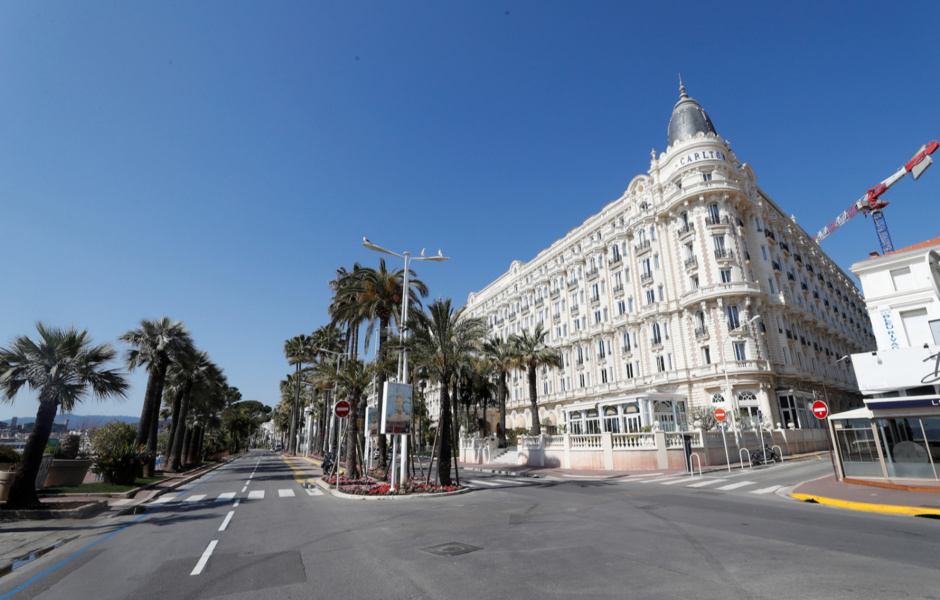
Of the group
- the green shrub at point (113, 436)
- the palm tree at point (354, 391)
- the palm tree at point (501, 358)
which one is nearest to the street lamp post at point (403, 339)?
the palm tree at point (354, 391)

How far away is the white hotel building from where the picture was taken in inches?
1561

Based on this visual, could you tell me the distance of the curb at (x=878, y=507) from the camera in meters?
11.2

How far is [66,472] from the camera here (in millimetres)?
21562

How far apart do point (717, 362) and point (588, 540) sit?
3699cm

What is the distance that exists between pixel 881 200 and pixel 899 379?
8454cm

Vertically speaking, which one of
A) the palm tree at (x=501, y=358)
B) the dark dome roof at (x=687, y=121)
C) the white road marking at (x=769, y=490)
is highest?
the dark dome roof at (x=687, y=121)

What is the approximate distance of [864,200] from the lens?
8500 cm

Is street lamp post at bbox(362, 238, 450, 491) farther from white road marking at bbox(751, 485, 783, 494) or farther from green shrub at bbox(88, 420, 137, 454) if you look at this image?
green shrub at bbox(88, 420, 137, 454)

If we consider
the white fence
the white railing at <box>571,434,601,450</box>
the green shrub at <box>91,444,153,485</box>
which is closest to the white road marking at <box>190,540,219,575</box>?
the green shrub at <box>91,444,153,485</box>

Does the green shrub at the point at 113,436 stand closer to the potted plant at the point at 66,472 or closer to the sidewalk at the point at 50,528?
the potted plant at the point at 66,472

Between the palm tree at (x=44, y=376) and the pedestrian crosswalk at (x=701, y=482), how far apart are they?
71.8 feet

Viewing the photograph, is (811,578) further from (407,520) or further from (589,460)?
(589,460)

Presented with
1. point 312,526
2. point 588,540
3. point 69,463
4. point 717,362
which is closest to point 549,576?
point 588,540

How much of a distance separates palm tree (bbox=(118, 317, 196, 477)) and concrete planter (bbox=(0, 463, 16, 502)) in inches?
547
